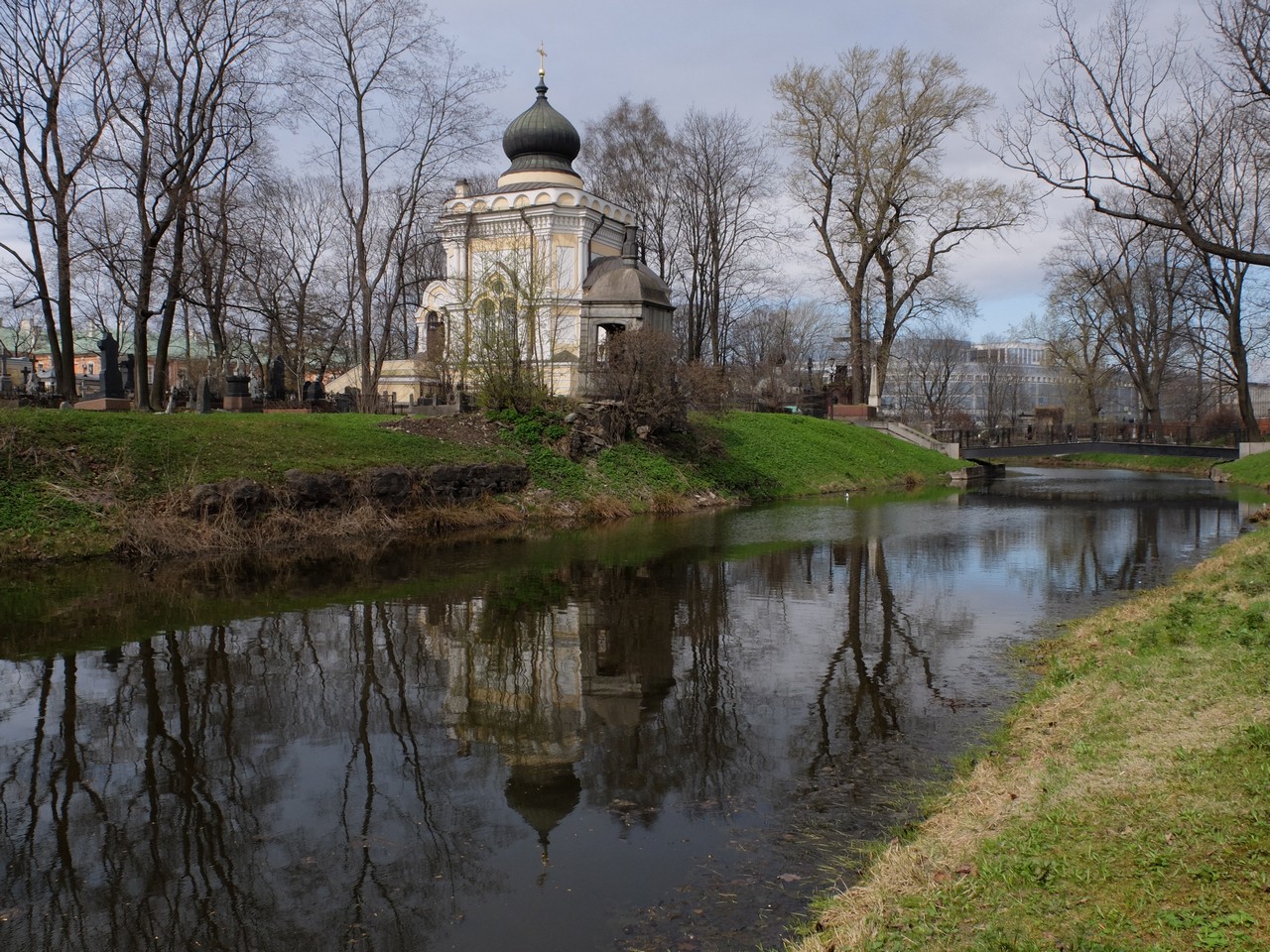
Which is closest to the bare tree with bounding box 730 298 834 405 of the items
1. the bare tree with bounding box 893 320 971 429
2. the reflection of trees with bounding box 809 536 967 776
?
the bare tree with bounding box 893 320 971 429

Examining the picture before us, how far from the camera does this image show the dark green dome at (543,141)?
35.7 metres

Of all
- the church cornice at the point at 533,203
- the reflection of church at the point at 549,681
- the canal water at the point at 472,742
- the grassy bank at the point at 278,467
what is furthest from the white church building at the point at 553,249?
the reflection of church at the point at 549,681

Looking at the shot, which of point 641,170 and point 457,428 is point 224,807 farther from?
point 641,170

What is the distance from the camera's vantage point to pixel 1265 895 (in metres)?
3.34

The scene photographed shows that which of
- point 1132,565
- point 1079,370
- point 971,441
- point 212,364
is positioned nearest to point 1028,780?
point 1132,565

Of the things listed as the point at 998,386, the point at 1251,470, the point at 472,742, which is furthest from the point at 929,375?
the point at 472,742

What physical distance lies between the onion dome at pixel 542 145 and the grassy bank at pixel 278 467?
42.1 ft

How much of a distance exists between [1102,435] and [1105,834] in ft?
152

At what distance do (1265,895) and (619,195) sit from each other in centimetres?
4112

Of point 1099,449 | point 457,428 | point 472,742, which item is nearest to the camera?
point 472,742

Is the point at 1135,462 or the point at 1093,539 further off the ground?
the point at 1135,462

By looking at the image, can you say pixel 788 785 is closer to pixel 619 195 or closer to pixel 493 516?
pixel 493 516

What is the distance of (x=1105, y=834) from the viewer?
13.8 ft

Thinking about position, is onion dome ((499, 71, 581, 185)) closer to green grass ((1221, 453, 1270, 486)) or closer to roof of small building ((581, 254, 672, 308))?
roof of small building ((581, 254, 672, 308))
